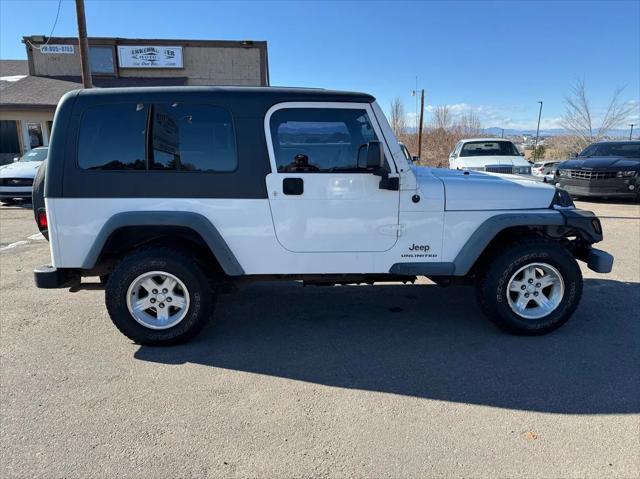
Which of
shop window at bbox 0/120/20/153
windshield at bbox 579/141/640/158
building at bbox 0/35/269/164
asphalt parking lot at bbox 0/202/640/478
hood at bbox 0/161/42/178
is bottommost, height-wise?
asphalt parking lot at bbox 0/202/640/478

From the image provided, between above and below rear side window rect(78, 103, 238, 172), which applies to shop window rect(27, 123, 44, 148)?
above

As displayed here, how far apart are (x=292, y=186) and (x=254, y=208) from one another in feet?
1.17

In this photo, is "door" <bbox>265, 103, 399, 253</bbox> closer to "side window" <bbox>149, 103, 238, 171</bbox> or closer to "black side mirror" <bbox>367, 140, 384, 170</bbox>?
"black side mirror" <bbox>367, 140, 384, 170</bbox>

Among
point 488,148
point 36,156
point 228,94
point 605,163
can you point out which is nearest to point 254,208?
point 228,94

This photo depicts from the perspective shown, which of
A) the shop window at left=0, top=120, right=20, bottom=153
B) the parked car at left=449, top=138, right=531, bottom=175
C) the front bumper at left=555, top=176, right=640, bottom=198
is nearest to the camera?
the front bumper at left=555, top=176, right=640, bottom=198

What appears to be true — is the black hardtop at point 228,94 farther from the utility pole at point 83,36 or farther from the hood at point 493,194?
the utility pole at point 83,36

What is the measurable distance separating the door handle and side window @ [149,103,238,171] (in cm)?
43

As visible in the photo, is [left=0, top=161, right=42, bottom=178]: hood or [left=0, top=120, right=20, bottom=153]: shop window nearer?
[left=0, top=161, right=42, bottom=178]: hood

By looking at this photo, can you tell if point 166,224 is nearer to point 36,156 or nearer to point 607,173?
point 36,156

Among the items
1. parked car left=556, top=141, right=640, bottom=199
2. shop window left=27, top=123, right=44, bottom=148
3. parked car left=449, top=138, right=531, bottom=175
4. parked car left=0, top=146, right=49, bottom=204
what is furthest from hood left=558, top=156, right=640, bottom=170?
shop window left=27, top=123, right=44, bottom=148

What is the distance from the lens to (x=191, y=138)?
3650 mm

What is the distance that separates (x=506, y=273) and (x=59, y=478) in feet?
11.2

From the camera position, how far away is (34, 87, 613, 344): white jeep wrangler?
359 cm

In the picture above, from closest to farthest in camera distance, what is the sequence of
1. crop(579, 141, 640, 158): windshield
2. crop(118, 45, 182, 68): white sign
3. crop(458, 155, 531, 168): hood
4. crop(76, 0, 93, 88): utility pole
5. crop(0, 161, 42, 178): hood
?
crop(76, 0, 93, 88): utility pole → crop(0, 161, 42, 178): hood → crop(458, 155, 531, 168): hood → crop(579, 141, 640, 158): windshield → crop(118, 45, 182, 68): white sign
